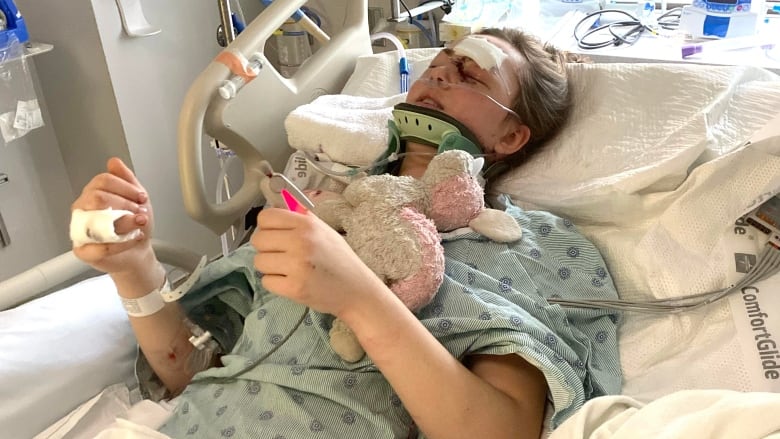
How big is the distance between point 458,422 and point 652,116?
820mm

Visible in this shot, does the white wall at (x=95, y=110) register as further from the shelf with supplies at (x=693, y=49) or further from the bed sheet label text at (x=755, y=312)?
the bed sheet label text at (x=755, y=312)

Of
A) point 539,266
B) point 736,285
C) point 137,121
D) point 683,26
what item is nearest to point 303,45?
point 137,121

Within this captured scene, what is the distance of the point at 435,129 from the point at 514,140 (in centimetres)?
19

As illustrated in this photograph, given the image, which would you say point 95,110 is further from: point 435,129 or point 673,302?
point 673,302

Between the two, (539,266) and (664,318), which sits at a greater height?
(539,266)

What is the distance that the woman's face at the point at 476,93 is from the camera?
1.40m

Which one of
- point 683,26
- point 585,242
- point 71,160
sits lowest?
point 71,160

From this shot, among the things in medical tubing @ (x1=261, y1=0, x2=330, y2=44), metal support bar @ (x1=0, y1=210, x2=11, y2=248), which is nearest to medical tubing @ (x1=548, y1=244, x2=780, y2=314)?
medical tubing @ (x1=261, y1=0, x2=330, y2=44)

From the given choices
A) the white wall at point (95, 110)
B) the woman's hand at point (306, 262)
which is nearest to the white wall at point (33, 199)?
the white wall at point (95, 110)

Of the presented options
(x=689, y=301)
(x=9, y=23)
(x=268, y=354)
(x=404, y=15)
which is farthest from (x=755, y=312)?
(x=9, y=23)

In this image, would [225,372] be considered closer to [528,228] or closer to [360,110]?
[528,228]

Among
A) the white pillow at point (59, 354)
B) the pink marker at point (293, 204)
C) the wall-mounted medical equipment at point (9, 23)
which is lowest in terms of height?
the white pillow at point (59, 354)

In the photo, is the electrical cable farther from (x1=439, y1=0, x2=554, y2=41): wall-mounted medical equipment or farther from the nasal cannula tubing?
the nasal cannula tubing

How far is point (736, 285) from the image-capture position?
1188 millimetres
